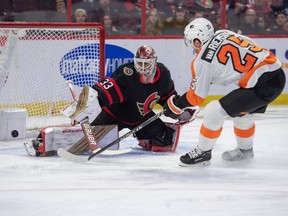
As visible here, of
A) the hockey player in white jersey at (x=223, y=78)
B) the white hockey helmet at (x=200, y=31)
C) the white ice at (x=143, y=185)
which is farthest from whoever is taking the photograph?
the white hockey helmet at (x=200, y=31)

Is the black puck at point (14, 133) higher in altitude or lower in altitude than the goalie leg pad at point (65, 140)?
lower

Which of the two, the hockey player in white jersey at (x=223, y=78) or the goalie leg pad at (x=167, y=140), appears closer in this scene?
the hockey player in white jersey at (x=223, y=78)

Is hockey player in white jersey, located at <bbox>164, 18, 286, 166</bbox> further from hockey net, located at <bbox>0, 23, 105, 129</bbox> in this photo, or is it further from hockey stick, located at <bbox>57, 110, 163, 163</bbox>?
hockey net, located at <bbox>0, 23, 105, 129</bbox>

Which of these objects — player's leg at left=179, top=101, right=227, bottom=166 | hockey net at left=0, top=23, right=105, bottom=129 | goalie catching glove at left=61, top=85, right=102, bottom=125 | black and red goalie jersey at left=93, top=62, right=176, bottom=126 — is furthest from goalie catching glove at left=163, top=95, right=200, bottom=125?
hockey net at left=0, top=23, right=105, bottom=129

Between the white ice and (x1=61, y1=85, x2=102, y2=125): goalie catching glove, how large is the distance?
0.26 metres

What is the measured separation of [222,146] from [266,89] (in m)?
0.86

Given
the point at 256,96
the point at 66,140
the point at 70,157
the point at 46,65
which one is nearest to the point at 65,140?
the point at 66,140

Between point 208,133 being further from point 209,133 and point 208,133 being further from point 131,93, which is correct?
point 131,93

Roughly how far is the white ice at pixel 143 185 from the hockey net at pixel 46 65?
0.59m

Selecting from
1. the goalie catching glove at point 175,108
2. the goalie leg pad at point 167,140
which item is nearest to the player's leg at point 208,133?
the goalie catching glove at point 175,108

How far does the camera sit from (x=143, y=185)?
156 inches

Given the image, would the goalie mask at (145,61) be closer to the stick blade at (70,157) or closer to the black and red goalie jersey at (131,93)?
the black and red goalie jersey at (131,93)

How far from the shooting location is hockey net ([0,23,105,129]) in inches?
212

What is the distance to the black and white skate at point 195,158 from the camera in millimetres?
4430
